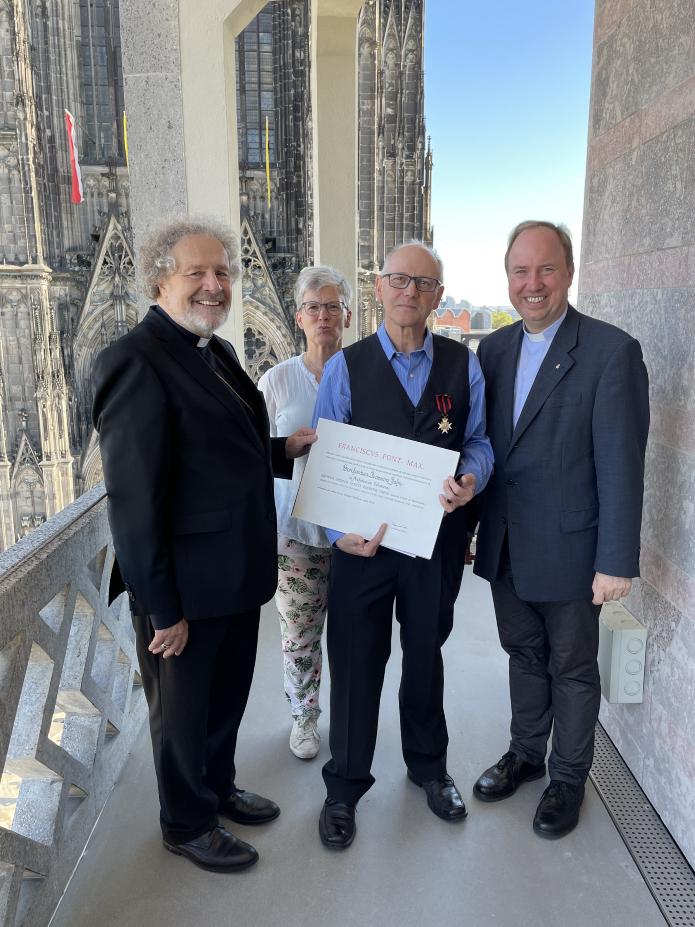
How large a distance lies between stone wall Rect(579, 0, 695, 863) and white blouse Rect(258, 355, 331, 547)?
1.06 meters

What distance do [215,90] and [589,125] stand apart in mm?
1467

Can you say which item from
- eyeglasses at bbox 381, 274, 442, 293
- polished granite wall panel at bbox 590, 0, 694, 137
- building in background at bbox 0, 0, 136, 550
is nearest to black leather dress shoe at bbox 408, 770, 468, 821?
eyeglasses at bbox 381, 274, 442, 293

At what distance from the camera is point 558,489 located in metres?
1.96

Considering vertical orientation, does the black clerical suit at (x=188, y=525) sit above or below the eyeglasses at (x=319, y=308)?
below

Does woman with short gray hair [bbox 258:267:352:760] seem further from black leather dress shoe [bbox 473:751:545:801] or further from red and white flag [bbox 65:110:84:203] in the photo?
red and white flag [bbox 65:110:84:203]

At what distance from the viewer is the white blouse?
2.23 metres

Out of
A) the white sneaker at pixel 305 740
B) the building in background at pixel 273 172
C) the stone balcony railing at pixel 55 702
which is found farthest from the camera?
the building in background at pixel 273 172

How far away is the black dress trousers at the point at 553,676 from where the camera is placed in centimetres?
207

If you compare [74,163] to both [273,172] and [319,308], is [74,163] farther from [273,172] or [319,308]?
[319,308]

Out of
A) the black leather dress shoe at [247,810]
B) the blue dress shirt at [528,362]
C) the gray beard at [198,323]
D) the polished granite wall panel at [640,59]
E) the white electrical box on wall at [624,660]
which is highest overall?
the polished granite wall panel at [640,59]

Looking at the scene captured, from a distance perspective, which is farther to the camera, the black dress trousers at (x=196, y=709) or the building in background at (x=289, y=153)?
the building in background at (x=289, y=153)

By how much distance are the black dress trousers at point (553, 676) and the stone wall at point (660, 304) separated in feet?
0.80

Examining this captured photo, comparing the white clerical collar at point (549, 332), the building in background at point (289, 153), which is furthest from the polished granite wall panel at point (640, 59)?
the building in background at point (289, 153)

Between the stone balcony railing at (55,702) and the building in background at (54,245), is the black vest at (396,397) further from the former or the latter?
the building in background at (54,245)
